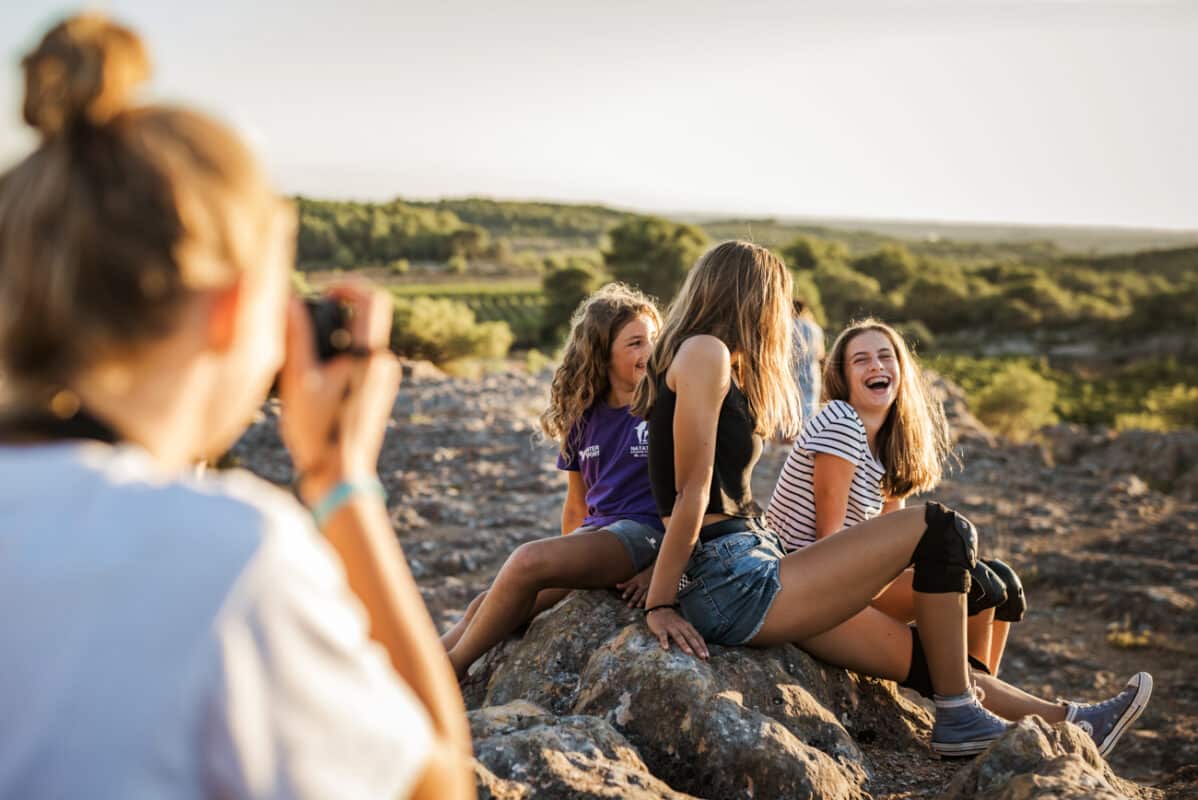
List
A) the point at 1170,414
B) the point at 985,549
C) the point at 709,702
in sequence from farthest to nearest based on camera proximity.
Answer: the point at 1170,414 < the point at 985,549 < the point at 709,702

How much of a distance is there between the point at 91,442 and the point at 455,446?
11.4 m

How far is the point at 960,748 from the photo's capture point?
11.5 feet

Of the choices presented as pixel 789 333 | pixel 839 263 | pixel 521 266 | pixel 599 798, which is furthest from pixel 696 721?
pixel 521 266

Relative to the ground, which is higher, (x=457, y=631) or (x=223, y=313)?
(x=223, y=313)

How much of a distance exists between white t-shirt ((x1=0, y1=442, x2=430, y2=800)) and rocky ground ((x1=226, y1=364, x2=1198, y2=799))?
1568mm

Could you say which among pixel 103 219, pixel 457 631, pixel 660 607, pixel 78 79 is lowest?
pixel 457 631

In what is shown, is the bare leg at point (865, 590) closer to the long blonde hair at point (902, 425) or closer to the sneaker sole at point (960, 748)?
the sneaker sole at point (960, 748)

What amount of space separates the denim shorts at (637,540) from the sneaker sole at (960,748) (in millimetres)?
1213

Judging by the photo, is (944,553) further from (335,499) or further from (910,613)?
(335,499)

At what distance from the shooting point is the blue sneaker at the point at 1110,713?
12.1 ft

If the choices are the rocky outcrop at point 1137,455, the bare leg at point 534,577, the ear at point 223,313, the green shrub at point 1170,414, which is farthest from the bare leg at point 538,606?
the green shrub at point 1170,414

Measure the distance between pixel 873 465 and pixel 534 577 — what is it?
4.73 feet

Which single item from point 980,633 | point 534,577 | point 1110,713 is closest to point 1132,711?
point 1110,713

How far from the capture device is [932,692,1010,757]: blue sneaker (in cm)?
349
